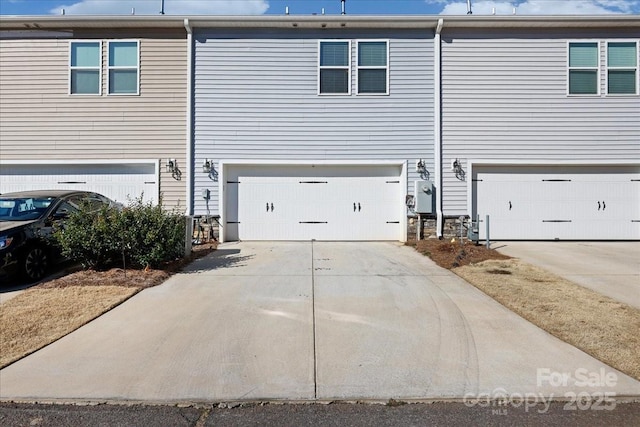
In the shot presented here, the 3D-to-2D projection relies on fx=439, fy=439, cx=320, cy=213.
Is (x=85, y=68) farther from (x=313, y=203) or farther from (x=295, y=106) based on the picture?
(x=313, y=203)

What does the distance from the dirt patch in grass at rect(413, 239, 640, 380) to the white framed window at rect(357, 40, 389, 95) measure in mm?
5260

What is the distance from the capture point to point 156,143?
1188cm

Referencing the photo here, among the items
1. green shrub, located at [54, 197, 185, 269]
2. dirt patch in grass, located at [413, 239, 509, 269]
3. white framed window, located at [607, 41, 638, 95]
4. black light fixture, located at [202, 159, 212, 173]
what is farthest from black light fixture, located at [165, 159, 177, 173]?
white framed window, located at [607, 41, 638, 95]

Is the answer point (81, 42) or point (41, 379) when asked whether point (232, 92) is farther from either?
point (41, 379)

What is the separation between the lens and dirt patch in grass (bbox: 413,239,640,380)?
4309 mm

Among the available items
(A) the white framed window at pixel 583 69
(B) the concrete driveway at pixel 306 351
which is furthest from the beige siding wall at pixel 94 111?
(A) the white framed window at pixel 583 69

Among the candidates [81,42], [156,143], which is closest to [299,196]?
[156,143]

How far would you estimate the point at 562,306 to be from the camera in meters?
5.64

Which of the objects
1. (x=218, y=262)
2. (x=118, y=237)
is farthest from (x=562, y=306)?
(x=118, y=237)

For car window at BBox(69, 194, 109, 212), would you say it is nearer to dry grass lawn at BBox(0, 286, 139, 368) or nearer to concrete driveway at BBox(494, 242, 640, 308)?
dry grass lawn at BBox(0, 286, 139, 368)

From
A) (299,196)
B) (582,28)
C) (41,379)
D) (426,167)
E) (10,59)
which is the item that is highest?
(582,28)

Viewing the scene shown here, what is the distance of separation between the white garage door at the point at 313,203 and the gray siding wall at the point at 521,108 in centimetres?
210

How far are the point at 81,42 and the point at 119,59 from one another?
110 cm

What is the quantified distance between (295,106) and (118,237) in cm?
618
